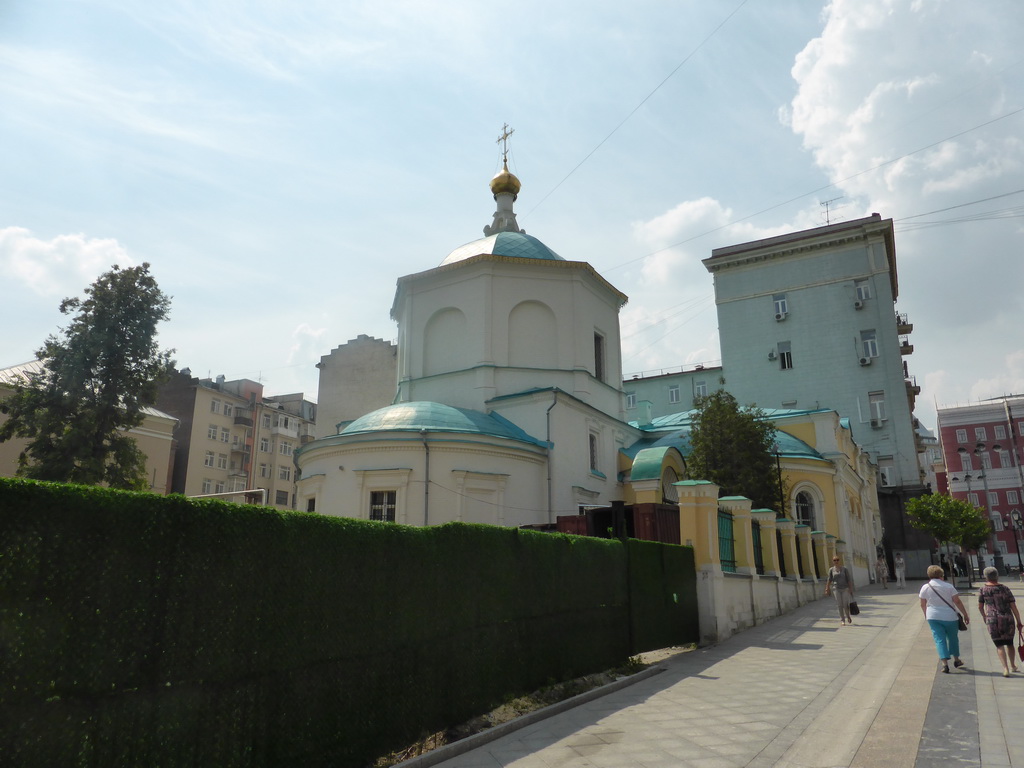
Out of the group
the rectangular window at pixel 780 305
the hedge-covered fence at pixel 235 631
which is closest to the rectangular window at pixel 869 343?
the rectangular window at pixel 780 305

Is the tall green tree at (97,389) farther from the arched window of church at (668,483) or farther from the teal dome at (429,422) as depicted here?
the arched window of church at (668,483)

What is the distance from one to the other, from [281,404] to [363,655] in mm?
52238

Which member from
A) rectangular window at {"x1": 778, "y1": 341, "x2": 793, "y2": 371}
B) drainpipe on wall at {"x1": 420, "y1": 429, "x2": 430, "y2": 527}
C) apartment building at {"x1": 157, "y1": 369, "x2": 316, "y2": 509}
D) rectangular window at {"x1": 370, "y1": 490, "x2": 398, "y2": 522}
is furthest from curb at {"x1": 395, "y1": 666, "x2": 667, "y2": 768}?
rectangular window at {"x1": 778, "y1": 341, "x2": 793, "y2": 371}

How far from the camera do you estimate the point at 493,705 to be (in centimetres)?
823

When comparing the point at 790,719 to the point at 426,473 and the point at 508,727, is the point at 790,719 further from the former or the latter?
the point at 426,473

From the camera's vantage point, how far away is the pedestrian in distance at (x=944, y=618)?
958cm

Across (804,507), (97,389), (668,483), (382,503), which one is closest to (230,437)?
(97,389)

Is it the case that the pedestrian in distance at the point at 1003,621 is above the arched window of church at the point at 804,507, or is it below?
below

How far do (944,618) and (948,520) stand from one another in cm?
3005

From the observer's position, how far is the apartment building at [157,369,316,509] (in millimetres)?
45156

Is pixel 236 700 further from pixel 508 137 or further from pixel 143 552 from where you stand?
pixel 508 137

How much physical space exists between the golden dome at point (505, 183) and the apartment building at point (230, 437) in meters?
20.5

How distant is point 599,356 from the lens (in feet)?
93.0

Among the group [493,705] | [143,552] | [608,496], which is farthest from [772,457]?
[143,552]
